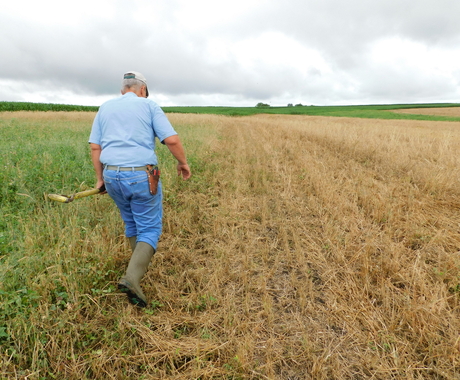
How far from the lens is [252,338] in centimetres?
192

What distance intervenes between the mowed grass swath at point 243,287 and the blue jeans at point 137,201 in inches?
18.6

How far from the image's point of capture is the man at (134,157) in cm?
226

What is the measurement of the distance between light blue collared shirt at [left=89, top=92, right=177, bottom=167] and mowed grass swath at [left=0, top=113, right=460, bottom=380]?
41.5 inches

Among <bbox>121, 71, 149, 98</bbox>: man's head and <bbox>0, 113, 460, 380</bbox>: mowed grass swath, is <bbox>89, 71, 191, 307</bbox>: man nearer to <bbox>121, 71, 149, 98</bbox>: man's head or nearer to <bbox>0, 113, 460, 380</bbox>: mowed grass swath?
<bbox>121, 71, 149, 98</bbox>: man's head

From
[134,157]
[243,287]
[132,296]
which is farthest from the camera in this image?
[243,287]

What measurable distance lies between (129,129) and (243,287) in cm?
192

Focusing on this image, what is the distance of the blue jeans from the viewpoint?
7.43ft

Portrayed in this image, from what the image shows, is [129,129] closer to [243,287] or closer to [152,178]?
[152,178]

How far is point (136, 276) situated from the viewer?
2172 mm

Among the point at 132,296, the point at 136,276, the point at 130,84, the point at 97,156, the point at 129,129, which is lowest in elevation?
the point at 132,296

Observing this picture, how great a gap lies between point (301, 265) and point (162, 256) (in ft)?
5.32

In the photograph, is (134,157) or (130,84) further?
(130,84)

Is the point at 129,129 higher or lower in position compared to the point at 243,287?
higher

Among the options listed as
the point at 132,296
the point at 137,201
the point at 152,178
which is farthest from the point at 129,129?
the point at 132,296
